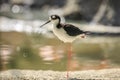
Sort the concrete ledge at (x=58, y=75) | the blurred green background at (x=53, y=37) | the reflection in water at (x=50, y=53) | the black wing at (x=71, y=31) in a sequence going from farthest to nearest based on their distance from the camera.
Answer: the reflection in water at (x=50, y=53) → the blurred green background at (x=53, y=37) → the black wing at (x=71, y=31) → the concrete ledge at (x=58, y=75)

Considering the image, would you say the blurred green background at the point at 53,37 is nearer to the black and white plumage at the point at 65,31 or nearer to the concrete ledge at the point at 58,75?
the concrete ledge at the point at 58,75

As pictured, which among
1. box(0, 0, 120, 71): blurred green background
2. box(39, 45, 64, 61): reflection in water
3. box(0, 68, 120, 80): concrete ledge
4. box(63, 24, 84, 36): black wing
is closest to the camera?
box(0, 68, 120, 80): concrete ledge

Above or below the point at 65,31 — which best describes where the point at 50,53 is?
above

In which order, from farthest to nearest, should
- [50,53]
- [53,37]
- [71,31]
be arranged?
[53,37] → [50,53] → [71,31]

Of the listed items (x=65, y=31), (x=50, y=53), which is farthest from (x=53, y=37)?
(x=65, y=31)

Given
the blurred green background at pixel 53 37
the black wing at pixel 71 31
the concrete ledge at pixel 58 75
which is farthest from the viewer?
the blurred green background at pixel 53 37

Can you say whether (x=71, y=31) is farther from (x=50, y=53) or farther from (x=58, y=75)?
(x=50, y=53)

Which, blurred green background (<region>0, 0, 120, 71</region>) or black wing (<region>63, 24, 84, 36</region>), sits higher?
blurred green background (<region>0, 0, 120, 71</region>)

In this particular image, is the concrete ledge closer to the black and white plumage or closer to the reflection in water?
the black and white plumage

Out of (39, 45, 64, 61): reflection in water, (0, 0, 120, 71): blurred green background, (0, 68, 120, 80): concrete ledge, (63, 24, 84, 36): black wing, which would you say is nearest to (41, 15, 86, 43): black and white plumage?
(63, 24, 84, 36): black wing

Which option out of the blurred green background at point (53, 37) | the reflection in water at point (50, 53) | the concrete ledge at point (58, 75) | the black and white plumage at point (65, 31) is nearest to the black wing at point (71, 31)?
the black and white plumage at point (65, 31)

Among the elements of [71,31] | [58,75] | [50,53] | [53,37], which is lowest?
[58,75]

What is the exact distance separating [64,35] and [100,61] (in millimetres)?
2799

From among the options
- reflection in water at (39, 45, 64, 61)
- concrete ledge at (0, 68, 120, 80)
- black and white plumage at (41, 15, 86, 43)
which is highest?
reflection in water at (39, 45, 64, 61)
